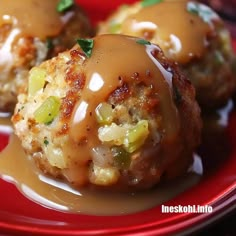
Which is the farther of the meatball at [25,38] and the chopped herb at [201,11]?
the chopped herb at [201,11]

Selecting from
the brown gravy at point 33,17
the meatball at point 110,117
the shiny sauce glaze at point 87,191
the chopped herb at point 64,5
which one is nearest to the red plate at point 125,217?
the shiny sauce glaze at point 87,191

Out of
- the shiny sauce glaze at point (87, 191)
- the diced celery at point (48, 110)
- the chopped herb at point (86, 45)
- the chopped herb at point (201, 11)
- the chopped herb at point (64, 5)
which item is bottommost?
the shiny sauce glaze at point (87, 191)

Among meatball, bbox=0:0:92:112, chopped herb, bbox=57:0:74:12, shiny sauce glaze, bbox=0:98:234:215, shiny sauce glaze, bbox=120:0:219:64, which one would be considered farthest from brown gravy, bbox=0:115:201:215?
chopped herb, bbox=57:0:74:12

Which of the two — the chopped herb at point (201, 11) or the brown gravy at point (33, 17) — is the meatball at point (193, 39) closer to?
the chopped herb at point (201, 11)

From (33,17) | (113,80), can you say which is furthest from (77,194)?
(33,17)

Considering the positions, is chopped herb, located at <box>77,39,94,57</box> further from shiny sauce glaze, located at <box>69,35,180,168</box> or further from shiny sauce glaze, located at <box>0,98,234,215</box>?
shiny sauce glaze, located at <box>0,98,234,215</box>

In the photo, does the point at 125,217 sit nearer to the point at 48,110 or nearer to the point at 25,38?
the point at 48,110

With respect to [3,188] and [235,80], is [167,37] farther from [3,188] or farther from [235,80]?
[3,188]
